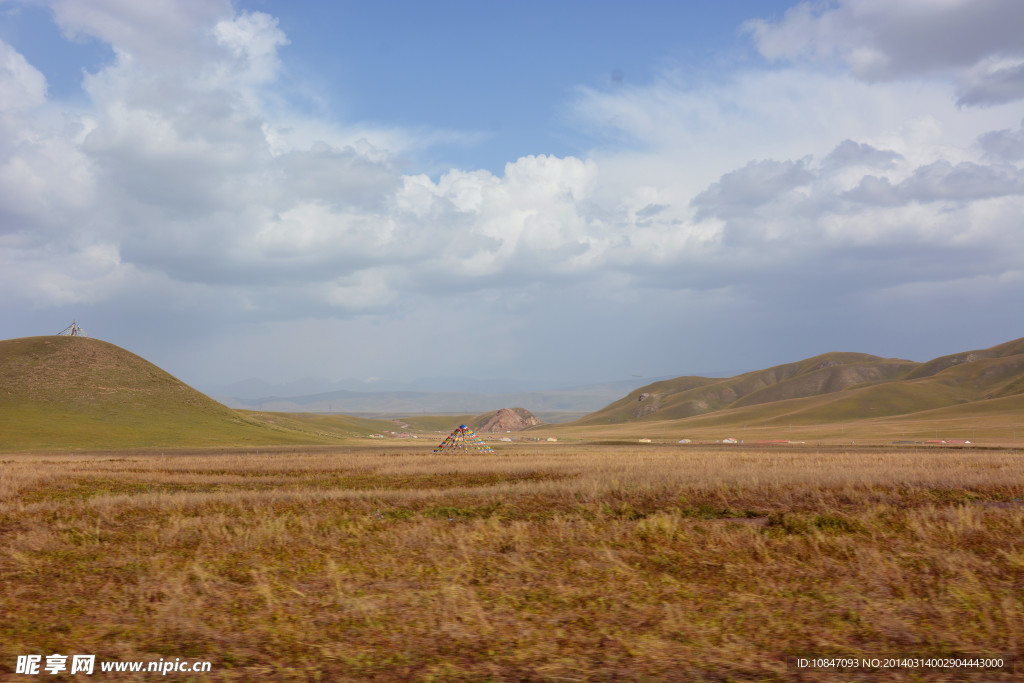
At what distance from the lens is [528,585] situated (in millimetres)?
11508

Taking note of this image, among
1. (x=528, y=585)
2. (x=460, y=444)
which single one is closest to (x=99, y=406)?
(x=460, y=444)

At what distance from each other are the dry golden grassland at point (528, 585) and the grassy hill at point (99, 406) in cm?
7566

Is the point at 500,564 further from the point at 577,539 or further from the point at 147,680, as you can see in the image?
the point at 147,680

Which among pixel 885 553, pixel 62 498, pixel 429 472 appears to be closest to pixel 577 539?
pixel 885 553

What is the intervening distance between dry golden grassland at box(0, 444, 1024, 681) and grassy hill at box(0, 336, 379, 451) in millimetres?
75663

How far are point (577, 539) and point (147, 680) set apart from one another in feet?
30.6

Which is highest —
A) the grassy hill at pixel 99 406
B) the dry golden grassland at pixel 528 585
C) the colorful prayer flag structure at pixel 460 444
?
the grassy hill at pixel 99 406

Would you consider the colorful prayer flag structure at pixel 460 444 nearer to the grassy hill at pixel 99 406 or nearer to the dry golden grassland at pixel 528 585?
the grassy hill at pixel 99 406

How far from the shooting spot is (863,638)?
28.8 feet

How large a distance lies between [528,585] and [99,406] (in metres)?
117

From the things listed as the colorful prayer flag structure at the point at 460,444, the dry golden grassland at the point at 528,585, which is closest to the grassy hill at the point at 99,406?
the colorful prayer flag structure at the point at 460,444

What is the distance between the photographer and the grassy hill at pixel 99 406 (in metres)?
87.6

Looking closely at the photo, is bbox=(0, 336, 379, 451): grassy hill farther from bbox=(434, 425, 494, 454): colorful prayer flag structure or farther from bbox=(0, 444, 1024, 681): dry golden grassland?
bbox=(0, 444, 1024, 681): dry golden grassland

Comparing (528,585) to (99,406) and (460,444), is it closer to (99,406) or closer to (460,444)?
(460,444)
